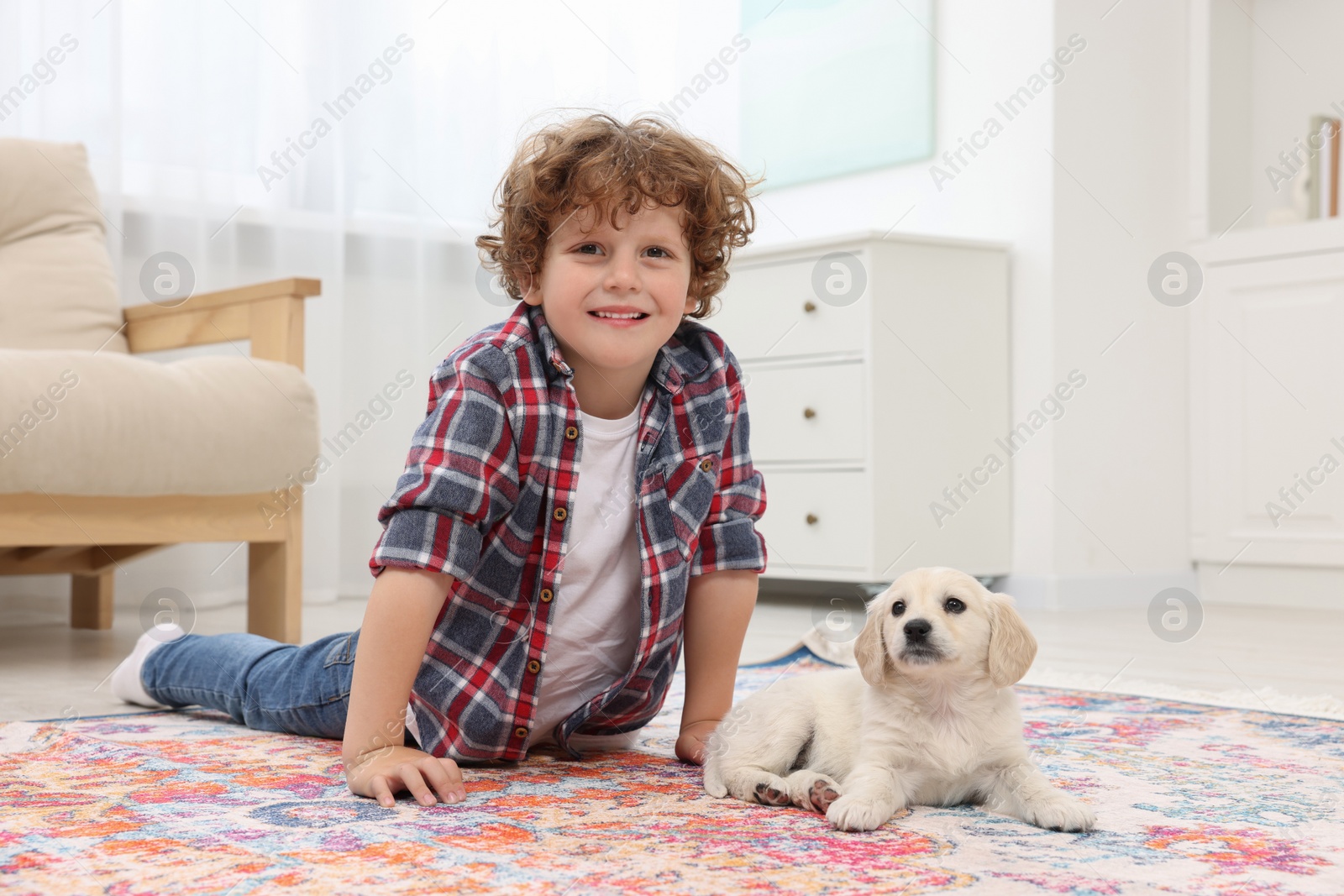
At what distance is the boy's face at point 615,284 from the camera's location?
40.9 inches

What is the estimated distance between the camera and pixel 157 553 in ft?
8.40

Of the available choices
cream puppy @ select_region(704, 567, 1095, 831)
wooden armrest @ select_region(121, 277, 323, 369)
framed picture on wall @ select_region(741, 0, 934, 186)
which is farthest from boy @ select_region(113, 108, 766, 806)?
framed picture on wall @ select_region(741, 0, 934, 186)

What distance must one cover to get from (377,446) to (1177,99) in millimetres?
2049

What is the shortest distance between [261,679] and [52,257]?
1.23 meters

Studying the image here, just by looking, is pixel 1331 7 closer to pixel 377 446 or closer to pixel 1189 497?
pixel 1189 497

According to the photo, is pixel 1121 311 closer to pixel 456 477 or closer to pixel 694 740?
pixel 694 740

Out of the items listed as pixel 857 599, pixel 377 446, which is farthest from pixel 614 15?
pixel 857 599

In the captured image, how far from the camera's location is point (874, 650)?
927mm

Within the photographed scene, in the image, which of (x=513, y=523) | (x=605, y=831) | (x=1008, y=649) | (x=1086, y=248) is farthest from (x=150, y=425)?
(x=1086, y=248)

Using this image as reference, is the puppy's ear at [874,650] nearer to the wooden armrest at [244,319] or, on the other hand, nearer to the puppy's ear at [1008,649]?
the puppy's ear at [1008,649]

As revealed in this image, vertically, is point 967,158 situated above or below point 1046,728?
above

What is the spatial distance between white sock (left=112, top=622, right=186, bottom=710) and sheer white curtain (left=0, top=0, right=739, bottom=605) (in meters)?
1.14

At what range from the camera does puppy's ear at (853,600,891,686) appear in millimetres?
927

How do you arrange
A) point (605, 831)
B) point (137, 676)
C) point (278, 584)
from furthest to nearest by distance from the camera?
point (278, 584)
point (137, 676)
point (605, 831)
